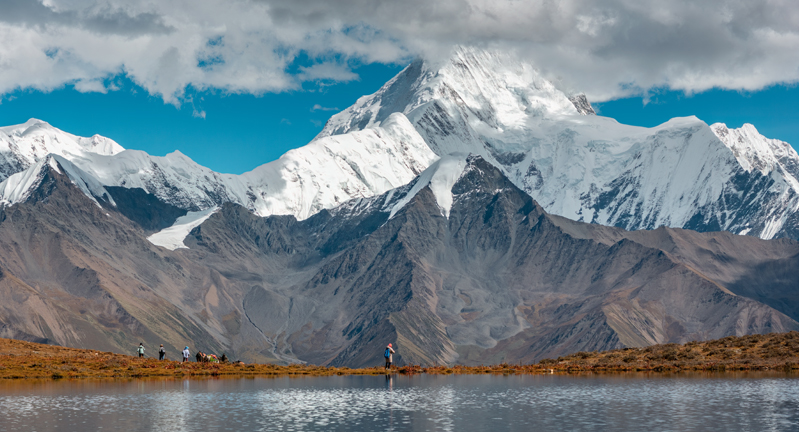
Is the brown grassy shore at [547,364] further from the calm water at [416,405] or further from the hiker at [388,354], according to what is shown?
the calm water at [416,405]

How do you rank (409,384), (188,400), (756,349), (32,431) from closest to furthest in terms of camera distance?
(32,431) < (188,400) < (409,384) < (756,349)

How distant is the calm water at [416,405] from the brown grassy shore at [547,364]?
10.3m

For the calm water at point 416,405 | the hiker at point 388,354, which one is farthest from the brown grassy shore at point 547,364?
the calm water at point 416,405

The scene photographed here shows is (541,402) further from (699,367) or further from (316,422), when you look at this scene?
(699,367)

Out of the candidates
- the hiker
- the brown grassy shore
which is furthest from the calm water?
the hiker

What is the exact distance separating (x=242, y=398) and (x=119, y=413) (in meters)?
12.3

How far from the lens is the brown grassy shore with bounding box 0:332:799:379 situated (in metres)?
102

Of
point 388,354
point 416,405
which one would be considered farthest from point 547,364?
point 416,405

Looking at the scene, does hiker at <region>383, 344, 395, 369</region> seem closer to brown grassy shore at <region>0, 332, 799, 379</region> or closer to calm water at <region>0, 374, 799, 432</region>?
brown grassy shore at <region>0, 332, 799, 379</region>

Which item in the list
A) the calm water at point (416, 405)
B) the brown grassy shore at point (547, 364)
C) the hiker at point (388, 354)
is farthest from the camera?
the hiker at point (388, 354)

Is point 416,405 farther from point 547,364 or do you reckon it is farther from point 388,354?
point 547,364

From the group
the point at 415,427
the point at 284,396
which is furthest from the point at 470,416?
the point at 284,396

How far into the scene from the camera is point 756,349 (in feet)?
364

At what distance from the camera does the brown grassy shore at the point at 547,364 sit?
336 ft
